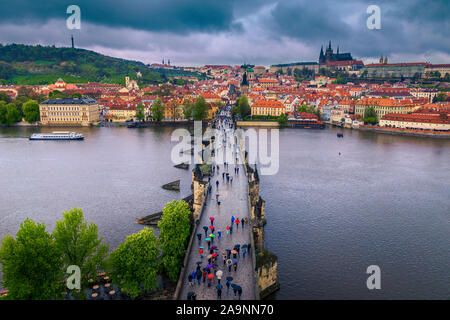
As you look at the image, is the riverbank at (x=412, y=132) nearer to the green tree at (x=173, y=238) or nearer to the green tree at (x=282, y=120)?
the green tree at (x=282, y=120)

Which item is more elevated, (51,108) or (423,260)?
(51,108)

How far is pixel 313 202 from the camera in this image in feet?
81.6

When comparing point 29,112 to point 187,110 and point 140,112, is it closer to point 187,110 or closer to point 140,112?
point 140,112

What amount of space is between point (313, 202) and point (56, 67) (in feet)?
492

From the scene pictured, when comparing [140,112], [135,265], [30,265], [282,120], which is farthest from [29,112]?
[135,265]

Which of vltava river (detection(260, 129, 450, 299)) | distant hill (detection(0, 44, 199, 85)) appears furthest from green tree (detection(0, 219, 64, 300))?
distant hill (detection(0, 44, 199, 85))

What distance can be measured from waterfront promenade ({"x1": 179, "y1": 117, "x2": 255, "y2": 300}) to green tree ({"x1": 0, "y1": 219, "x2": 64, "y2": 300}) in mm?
4546

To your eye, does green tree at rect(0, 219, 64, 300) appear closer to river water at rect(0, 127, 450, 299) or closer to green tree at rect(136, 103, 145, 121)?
river water at rect(0, 127, 450, 299)

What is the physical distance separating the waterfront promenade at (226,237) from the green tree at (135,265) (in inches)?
57.6

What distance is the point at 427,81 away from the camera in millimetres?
121500

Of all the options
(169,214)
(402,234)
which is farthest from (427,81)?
(169,214)
